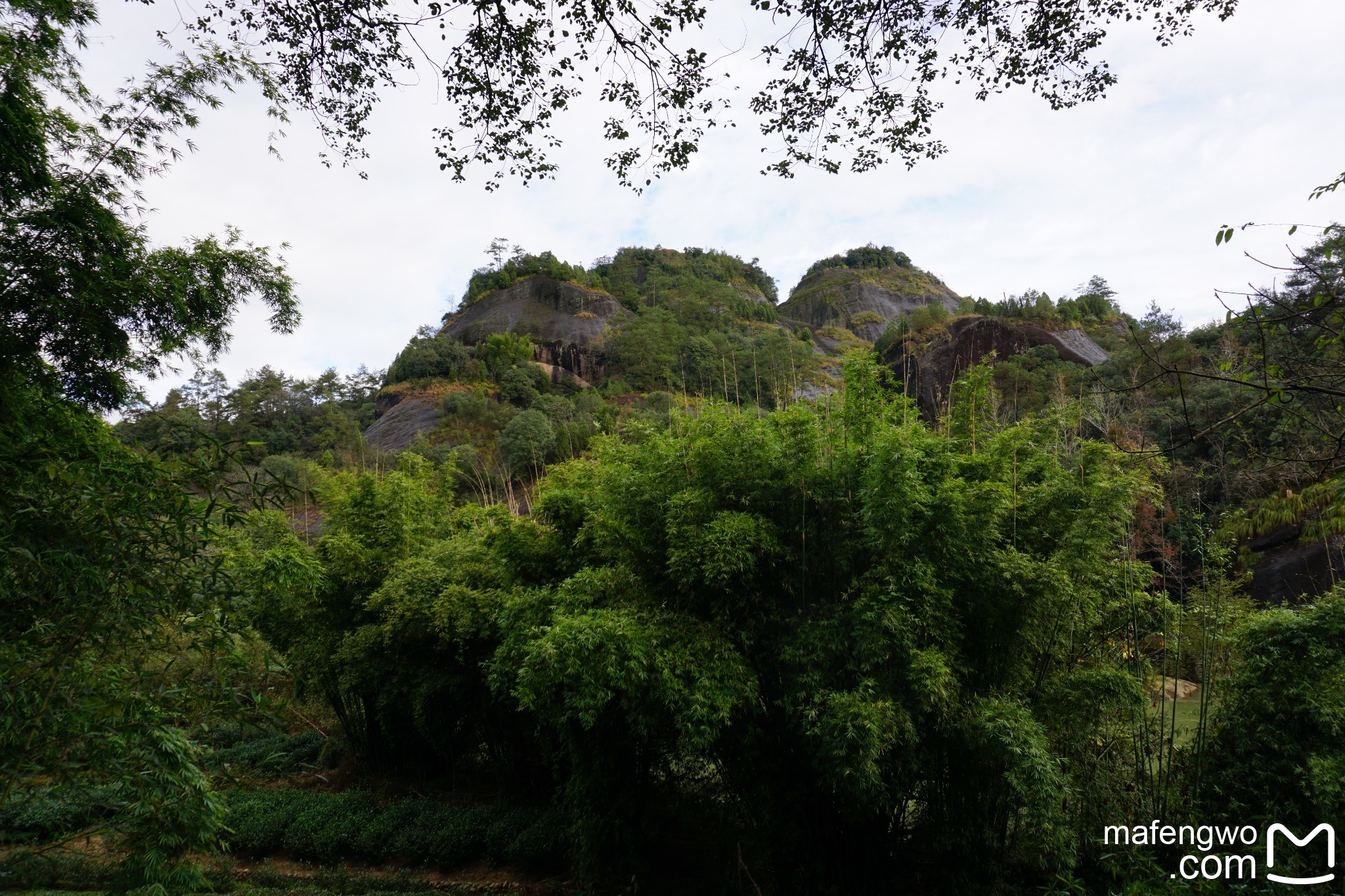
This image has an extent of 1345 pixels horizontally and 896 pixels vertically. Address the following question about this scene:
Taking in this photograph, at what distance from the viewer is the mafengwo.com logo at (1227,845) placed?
3004mm

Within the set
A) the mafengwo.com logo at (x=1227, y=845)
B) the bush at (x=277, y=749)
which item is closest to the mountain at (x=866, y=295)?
the bush at (x=277, y=749)

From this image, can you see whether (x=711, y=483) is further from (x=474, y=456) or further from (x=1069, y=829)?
(x=474, y=456)

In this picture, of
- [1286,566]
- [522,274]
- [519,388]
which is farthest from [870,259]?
[1286,566]

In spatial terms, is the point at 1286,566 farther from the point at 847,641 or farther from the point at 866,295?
the point at 866,295

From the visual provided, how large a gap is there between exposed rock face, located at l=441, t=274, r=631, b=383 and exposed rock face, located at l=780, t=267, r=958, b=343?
20237 millimetres

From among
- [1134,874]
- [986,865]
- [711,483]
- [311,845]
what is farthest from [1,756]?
[311,845]

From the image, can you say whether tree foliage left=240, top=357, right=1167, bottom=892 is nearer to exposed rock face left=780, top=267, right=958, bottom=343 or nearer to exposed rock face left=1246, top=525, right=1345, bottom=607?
exposed rock face left=1246, top=525, right=1345, bottom=607

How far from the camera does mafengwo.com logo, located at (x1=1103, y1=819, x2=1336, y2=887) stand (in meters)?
3.00

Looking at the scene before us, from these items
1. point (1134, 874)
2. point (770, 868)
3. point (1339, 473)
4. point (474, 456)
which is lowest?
point (770, 868)

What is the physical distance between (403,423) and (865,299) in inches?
1525

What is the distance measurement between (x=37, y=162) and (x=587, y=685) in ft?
12.7

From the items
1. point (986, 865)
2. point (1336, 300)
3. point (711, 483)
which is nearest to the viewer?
point (1336, 300)

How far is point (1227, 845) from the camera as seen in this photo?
3.46m

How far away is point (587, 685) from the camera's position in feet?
12.8
